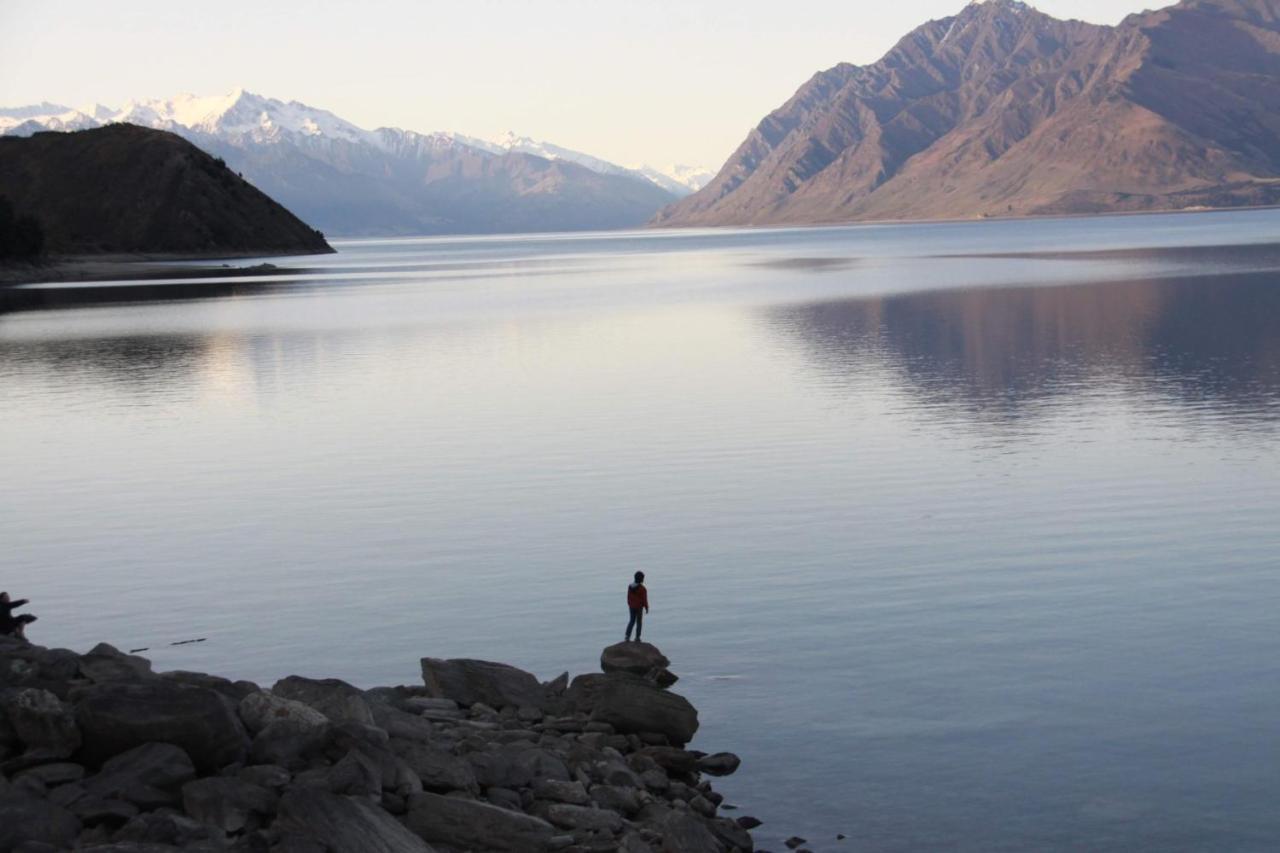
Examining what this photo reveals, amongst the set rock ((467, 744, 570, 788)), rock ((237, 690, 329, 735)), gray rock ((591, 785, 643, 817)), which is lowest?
gray rock ((591, 785, 643, 817))

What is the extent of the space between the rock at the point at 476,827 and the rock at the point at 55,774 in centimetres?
356

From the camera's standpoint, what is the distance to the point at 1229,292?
105500mm

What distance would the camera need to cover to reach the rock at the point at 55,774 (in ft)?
55.1

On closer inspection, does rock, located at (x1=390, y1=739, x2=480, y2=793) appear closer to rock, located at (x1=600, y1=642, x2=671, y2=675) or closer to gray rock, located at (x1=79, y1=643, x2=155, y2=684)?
gray rock, located at (x1=79, y1=643, x2=155, y2=684)

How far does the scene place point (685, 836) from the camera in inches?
656

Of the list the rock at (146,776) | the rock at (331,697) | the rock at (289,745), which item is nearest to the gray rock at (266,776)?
the rock at (289,745)

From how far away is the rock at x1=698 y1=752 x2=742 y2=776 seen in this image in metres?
20.0

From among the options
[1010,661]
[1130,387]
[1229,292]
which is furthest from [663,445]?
[1229,292]

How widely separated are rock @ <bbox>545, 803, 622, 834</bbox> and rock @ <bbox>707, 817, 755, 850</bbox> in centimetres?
117

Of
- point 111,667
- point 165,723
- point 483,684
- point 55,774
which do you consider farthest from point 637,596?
point 55,774

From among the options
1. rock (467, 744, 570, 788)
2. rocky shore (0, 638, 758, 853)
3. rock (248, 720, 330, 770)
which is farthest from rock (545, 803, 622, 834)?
rock (248, 720, 330, 770)

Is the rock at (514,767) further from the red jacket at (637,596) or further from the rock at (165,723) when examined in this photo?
the red jacket at (637,596)

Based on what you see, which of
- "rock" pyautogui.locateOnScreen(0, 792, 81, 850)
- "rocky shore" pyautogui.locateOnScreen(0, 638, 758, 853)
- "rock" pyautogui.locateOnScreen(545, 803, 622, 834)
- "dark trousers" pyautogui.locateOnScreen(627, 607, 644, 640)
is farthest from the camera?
"dark trousers" pyautogui.locateOnScreen(627, 607, 644, 640)

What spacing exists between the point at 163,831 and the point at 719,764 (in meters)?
7.26
